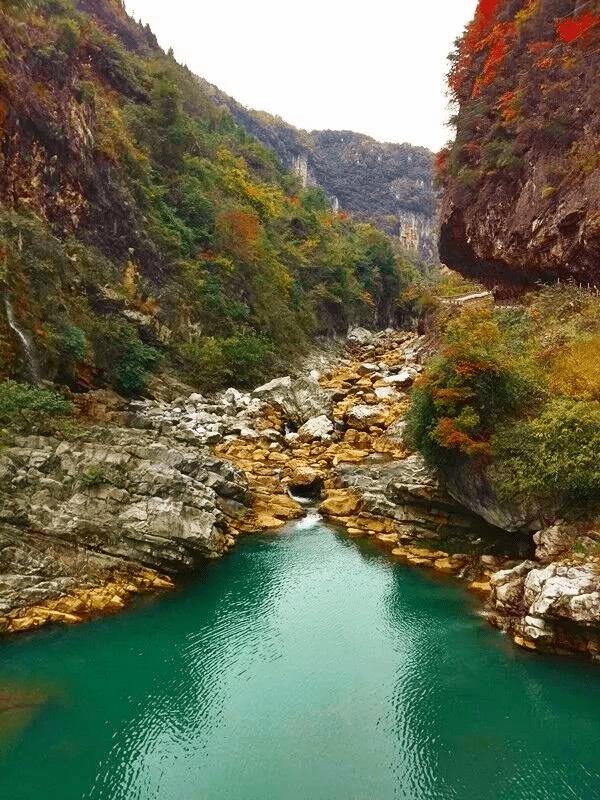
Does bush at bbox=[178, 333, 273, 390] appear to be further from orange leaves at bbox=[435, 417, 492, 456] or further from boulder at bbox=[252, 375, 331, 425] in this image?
orange leaves at bbox=[435, 417, 492, 456]

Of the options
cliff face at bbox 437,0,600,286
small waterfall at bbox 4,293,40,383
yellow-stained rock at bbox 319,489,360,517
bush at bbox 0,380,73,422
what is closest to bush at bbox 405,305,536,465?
yellow-stained rock at bbox 319,489,360,517

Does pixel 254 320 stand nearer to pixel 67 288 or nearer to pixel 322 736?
pixel 67 288

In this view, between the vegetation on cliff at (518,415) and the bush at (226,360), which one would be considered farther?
the bush at (226,360)

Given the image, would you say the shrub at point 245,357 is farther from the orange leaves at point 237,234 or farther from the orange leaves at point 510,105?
the orange leaves at point 510,105

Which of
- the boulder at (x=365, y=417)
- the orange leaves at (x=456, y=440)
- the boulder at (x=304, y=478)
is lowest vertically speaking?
the boulder at (x=304, y=478)

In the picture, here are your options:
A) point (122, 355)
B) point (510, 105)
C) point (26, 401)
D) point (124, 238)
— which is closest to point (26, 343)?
point (26, 401)

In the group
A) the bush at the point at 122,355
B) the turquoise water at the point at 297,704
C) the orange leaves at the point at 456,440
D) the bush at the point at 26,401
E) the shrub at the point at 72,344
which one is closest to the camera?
the turquoise water at the point at 297,704

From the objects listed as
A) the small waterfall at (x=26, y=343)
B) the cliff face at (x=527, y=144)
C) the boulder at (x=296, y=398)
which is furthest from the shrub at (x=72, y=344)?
the cliff face at (x=527, y=144)
